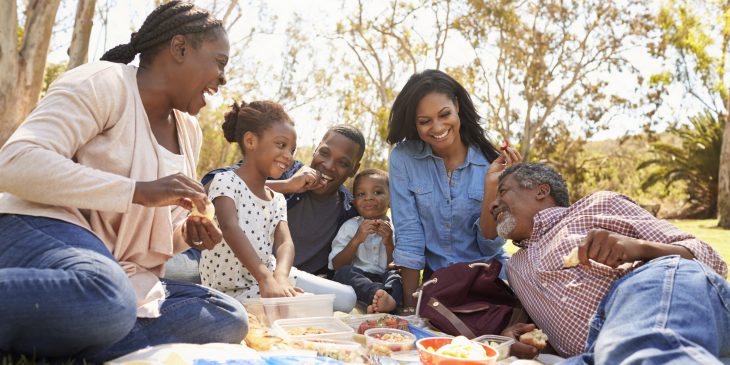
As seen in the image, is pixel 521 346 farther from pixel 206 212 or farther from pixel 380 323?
pixel 206 212

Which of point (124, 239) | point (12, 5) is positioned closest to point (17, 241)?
point (124, 239)

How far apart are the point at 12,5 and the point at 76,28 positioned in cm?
164

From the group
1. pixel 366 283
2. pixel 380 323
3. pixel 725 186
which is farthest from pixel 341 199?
pixel 725 186

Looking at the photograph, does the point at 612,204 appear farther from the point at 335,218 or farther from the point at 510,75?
the point at 510,75

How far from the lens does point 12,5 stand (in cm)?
891

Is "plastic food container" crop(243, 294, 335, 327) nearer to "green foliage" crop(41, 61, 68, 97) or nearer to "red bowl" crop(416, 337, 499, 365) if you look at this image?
"red bowl" crop(416, 337, 499, 365)

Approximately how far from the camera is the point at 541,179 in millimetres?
3412

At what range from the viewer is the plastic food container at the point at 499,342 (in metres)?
2.99

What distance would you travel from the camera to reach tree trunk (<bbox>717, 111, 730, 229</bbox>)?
49.2 ft

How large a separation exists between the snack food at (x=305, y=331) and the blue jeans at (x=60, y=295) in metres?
0.80

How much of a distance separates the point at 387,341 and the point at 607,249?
1.16 metres

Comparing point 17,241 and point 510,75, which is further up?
Result: point 510,75

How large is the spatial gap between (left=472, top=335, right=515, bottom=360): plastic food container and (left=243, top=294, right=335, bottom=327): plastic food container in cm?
84

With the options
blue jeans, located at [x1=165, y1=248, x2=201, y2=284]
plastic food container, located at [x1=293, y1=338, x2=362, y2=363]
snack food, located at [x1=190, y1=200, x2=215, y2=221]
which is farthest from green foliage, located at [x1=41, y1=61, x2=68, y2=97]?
plastic food container, located at [x1=293, y1=338, x2=362, y2=363]
